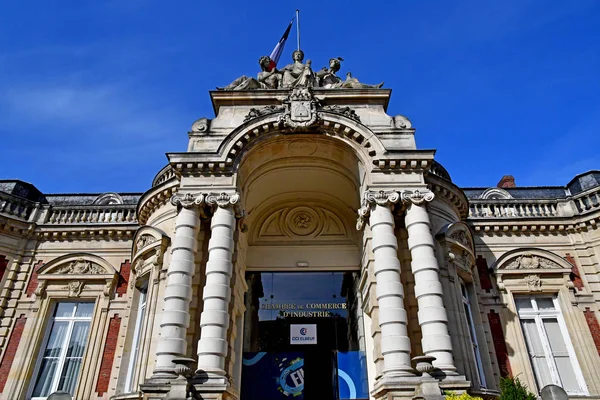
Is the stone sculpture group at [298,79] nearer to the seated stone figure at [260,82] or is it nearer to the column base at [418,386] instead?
the seated stone figure at [260,82]

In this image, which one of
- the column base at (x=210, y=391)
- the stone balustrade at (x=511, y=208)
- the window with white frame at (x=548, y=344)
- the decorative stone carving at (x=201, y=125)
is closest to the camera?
the column base at (x=210, y=391)

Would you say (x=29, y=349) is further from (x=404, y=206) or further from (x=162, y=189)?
(x=404, y=206)

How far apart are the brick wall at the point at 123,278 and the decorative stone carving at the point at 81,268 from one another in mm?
563

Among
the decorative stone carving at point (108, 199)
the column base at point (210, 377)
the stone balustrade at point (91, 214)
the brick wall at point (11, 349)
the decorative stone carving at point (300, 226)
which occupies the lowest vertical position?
the column base at point (210, 377)

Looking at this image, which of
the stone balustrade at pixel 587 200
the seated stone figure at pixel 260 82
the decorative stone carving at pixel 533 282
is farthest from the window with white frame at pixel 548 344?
the seated stone figure at pixel 260 82

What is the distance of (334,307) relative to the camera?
13719 mm

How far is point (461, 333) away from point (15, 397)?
12633 millimetres

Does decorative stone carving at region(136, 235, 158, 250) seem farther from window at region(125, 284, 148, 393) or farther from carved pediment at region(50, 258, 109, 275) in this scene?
carved pediment at region(50, 258, 109, 275)

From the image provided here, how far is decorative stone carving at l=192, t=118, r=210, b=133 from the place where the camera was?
1234cm

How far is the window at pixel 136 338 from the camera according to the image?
462 inches

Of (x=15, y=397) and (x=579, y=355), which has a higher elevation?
(x=579, y=355)

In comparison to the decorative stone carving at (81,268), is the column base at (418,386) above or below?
below

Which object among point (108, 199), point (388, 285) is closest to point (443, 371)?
point (388, 285)

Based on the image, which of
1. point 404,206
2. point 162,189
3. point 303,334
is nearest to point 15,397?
point 162,189
